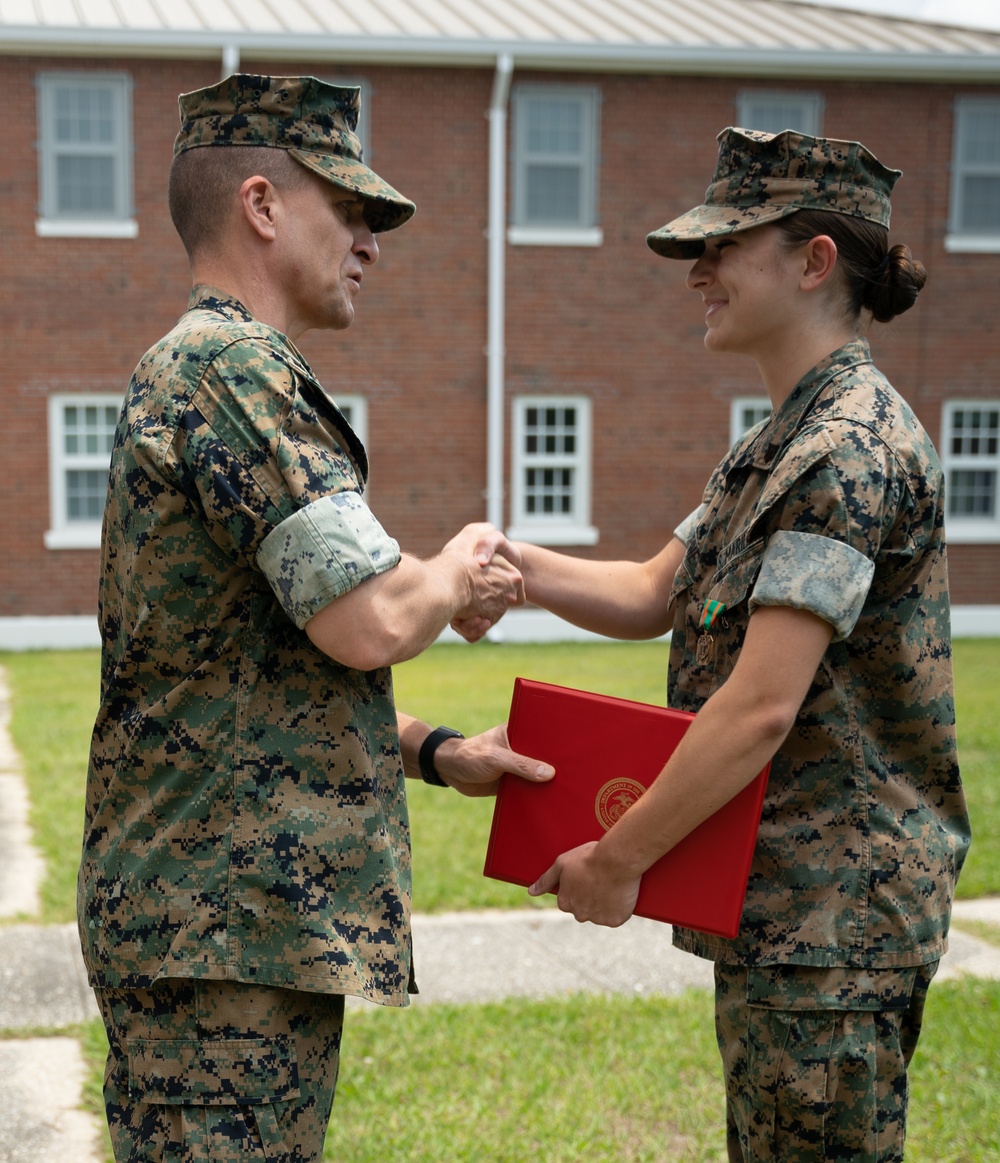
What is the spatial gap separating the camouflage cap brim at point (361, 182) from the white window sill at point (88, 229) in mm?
13981

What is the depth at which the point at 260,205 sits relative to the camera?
7.64 ft

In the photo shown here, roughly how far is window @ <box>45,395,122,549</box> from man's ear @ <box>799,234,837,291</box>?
14.1 meters

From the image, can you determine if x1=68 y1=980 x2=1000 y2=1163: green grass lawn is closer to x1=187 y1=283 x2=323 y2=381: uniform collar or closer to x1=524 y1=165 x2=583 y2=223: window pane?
x1=187 y1=283 x2=323 y2=381: uniform collar

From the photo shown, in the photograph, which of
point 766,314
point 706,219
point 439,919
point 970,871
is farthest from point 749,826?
point 970,871

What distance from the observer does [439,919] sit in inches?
227

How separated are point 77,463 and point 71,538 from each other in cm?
92

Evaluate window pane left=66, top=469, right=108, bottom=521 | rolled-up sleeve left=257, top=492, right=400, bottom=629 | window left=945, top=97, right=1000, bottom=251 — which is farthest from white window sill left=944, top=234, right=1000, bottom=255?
rolled-up sleeve left=257, top=492, right=400, bottom=629

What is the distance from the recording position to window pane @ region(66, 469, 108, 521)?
15828mm

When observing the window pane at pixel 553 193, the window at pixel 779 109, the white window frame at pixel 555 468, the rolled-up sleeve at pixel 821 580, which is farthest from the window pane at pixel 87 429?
the rolled-up sleeve at pixel 821 580

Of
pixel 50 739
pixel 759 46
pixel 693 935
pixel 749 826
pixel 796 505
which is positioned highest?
pixel 759 46

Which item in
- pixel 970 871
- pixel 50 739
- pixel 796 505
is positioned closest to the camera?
pixel 796 505

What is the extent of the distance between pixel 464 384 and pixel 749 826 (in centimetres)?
1429

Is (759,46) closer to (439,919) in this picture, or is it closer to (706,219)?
(439,919)

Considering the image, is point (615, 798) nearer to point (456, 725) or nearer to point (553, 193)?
point (456, 725)
